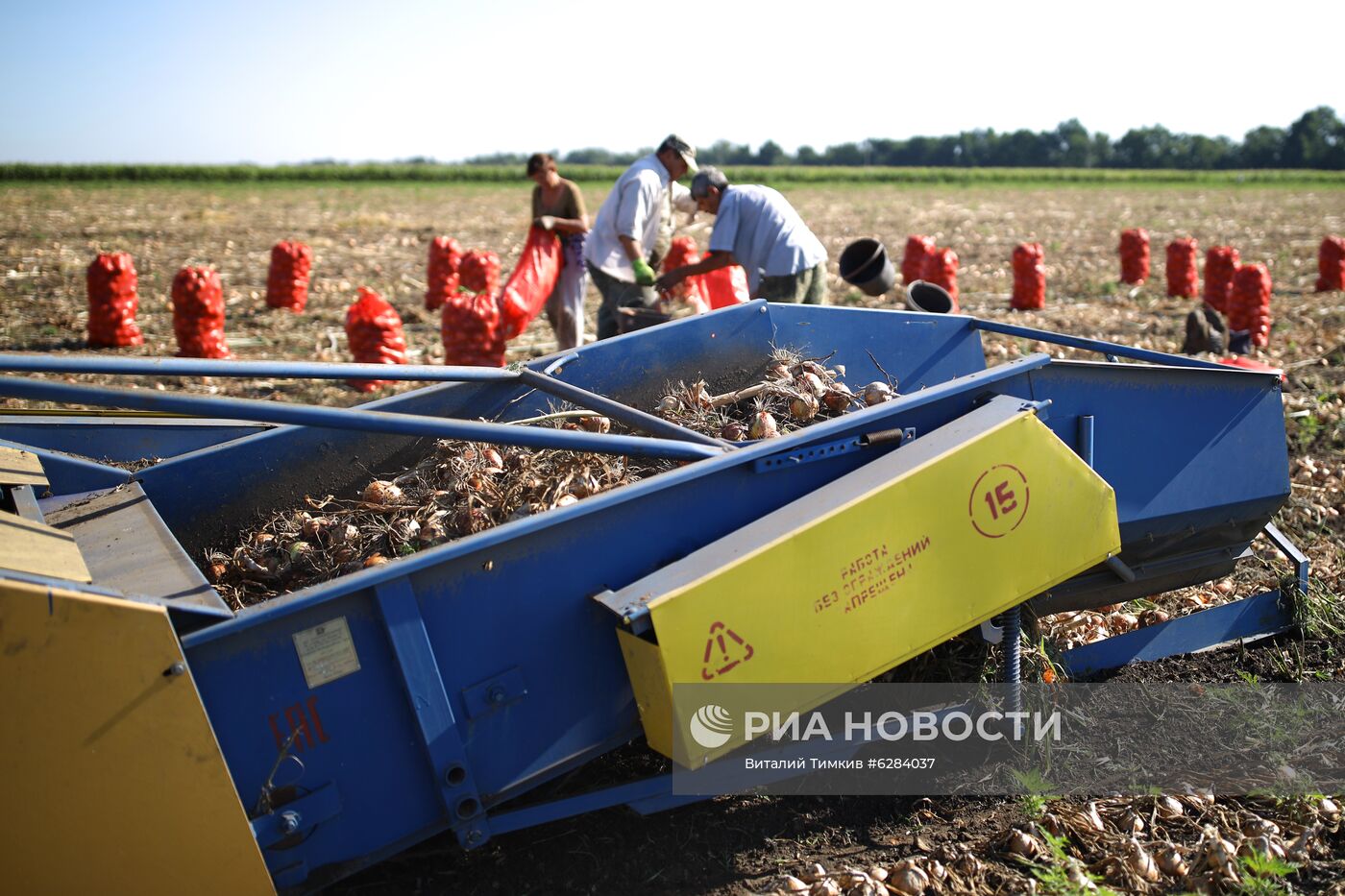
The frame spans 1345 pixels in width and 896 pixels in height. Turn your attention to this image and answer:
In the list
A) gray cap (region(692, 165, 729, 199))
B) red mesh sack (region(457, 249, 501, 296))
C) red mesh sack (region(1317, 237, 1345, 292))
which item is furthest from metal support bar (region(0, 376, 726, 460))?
red mesh sack (region(1317, 237, 1345, 292))

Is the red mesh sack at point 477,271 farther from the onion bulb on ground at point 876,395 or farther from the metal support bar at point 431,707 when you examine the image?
the metal support bar at point 431,707

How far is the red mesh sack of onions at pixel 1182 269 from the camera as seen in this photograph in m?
13.6

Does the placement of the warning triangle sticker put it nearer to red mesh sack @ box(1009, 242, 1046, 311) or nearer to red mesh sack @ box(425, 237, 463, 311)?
red mesh sack @ box(425, 237, 463, 311)

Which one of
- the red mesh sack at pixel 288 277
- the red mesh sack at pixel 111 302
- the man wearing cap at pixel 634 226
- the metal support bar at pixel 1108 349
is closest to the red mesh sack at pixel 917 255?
the man wearing cap at pixel 634 226

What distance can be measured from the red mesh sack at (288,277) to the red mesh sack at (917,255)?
8.35 m

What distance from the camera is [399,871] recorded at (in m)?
3.06

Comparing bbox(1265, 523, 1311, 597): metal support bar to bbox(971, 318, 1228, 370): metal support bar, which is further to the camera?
bbox(1265, 523, 1311, 597): metal support bar

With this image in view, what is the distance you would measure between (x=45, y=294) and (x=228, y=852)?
13.5 m

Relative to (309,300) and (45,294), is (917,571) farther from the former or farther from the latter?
(45,294)

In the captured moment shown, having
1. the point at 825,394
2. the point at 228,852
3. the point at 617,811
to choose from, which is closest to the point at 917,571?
the point at 825,394

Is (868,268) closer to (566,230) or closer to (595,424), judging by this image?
(566,230)

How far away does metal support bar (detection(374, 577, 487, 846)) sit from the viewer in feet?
8.43

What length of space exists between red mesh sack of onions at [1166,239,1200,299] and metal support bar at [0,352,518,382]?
1284 cm

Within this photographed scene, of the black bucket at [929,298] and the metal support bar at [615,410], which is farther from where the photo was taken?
the black bucket at [929,298]
